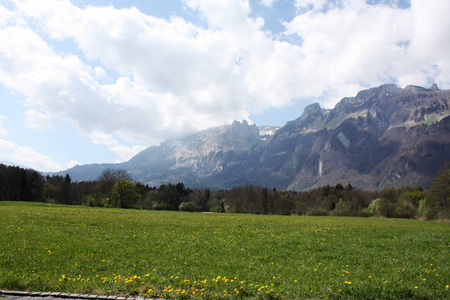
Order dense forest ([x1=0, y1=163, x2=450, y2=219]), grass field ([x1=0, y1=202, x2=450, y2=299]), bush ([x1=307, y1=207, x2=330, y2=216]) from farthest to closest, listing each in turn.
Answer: bush ([x1=307, y1=207, x2=330, y2=216]), dense forest ([x1=0, y1=163, x2=450, y2=219]), grass field ([x1=0, y1=202, x2=450, y2=299])

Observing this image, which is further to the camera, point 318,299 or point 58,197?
point 58,197

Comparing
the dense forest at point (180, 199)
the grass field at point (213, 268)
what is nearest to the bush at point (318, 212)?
the dense forest at point (180, 199)

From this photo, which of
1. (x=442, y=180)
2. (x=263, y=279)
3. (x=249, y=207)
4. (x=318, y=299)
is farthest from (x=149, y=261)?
(x=249, y=207)

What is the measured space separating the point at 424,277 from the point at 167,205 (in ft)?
310

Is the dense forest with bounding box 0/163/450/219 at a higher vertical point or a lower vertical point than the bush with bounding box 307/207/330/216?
higher

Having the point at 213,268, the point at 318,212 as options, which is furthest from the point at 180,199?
the point at 213,268

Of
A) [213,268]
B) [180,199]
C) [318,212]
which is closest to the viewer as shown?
[213,268]

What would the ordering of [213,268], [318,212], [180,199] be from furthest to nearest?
1. [180,199]
2. [318,212]
3. [213,268]

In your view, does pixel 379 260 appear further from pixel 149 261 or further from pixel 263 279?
pixel 149 261

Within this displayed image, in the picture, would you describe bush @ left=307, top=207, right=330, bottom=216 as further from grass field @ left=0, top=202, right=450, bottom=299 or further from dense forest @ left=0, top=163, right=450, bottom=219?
grass field @ left=0, top=202, right=450, bottom=299

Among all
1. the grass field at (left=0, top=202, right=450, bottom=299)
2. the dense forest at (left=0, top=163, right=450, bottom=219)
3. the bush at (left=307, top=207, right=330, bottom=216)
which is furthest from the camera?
the bush at (left=307, top=207, right=330, bottom=216)

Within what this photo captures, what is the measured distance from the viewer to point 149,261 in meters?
13.1

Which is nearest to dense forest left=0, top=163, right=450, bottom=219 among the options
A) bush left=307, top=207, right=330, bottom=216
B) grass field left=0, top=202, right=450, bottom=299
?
bush left=307, top=207, right=330, bottom=216

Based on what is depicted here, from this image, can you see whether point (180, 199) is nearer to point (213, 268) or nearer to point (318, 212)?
point (318, 212)
